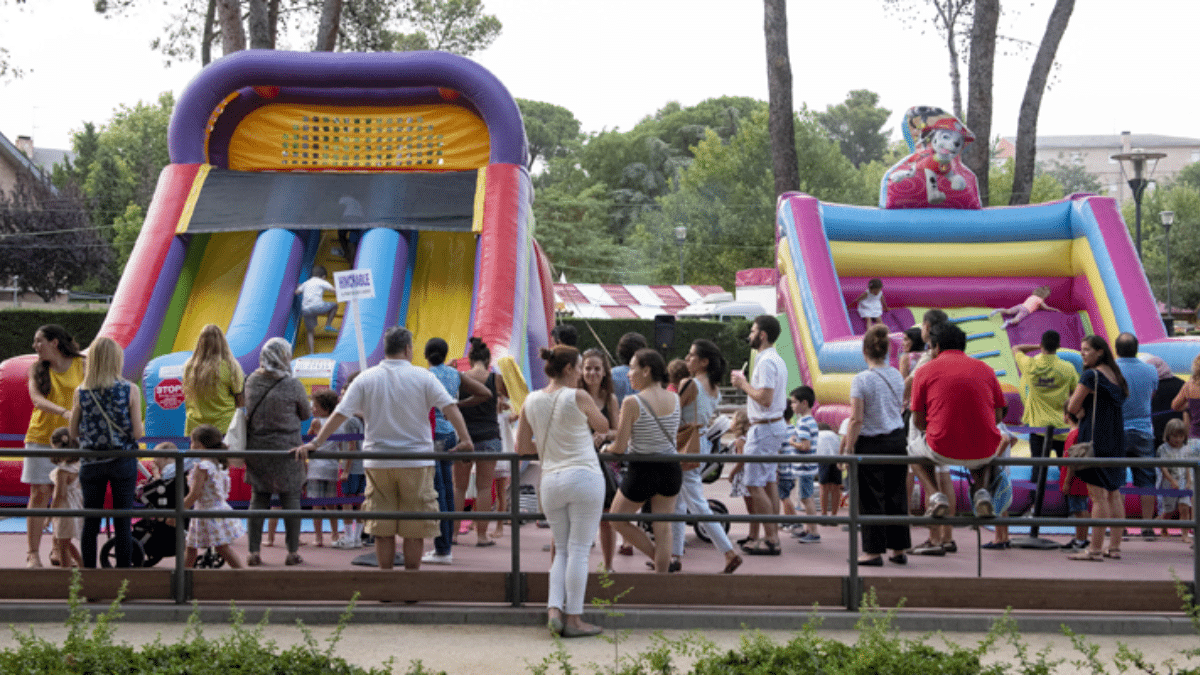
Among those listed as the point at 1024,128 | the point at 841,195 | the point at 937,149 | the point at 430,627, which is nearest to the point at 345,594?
the point at 430,627

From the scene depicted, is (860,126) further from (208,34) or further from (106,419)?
(106,419)

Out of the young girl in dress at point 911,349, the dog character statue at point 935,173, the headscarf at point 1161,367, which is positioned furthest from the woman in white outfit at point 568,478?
the dog character statue at point 935,173

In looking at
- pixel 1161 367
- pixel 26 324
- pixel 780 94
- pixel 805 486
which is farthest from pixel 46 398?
pixel 26 324

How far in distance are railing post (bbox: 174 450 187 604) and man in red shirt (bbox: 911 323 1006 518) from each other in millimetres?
3952

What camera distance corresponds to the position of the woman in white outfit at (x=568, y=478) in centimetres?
556

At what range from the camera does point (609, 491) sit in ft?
24.8

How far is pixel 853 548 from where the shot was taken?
19.9ft

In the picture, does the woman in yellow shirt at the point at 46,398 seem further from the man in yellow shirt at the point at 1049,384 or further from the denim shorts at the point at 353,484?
the man in yellow shirt at the point at 1049,384

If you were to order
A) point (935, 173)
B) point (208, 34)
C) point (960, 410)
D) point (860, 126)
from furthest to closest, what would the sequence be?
point (860, 126) < point (208, 34) < point (935, 173) < point (960, 410)

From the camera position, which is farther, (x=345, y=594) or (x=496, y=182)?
(x=496, y=182)

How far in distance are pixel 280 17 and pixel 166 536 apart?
1687cm

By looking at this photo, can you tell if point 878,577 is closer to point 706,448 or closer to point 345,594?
point 706,448

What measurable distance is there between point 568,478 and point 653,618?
965 millimetres

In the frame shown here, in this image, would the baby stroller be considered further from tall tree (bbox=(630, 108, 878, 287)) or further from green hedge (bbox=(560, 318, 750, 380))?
tall tree (bbox=(630, 108, 878, 287))
